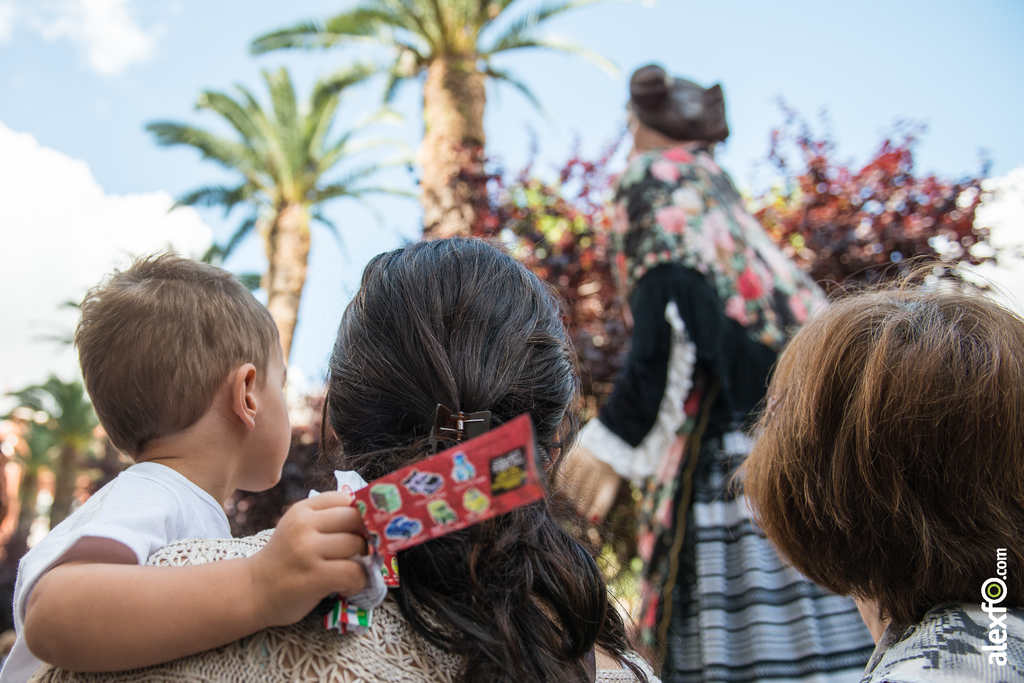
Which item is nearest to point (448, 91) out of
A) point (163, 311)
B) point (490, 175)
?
point (490, 175)

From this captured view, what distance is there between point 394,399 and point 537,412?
235 mm

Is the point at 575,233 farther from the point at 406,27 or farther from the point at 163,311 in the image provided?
the point at 406,27

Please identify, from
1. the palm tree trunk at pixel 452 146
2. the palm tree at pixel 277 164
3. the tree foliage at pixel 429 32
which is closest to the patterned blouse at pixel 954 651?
the palm tree trunk at pixel 452 146

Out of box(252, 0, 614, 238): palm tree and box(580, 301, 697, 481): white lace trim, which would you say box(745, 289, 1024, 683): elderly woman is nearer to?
box(580, 301, 697, 481): white lace trim

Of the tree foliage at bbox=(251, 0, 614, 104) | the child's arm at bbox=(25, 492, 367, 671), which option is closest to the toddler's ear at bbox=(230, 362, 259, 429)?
the child's arm at bbox=(25, 492, 367, 671)

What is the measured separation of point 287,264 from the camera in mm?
12391

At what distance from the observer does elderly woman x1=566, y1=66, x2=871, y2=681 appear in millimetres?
2033

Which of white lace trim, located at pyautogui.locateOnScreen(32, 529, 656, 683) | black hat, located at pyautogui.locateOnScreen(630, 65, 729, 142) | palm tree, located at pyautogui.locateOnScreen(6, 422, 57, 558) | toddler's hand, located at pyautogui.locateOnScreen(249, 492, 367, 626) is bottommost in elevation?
palm tree, located at pyautogui.locateOnScreen(6, 422, 57, 558)

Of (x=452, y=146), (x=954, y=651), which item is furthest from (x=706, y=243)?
(x=452, y=146)

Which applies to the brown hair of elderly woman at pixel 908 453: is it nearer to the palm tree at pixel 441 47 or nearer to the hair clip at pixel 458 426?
the hair clip at pixel 458 426

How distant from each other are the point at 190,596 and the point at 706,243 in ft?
6.52

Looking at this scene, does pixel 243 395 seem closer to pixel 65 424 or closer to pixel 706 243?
pixel 706 243

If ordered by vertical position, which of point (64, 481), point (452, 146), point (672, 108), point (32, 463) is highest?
point (452, 146)

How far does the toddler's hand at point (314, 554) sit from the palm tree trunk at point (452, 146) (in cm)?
322
